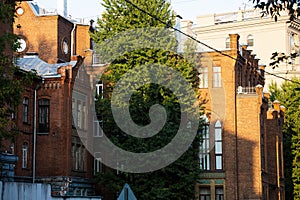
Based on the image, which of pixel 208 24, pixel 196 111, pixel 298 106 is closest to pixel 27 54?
pixel 196 111

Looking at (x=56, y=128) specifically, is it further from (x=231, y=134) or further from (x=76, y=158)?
(x=231, y=134)

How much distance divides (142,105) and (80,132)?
21.8 ft

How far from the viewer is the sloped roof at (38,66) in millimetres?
42781

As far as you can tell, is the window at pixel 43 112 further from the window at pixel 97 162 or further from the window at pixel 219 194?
the window at pixel 219 194

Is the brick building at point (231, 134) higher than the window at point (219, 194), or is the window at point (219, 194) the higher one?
the brick building at point (231, 134)

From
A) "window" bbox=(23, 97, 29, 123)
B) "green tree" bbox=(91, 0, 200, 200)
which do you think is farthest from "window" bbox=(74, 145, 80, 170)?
"window" bbox=(23, 97, 29, 123)

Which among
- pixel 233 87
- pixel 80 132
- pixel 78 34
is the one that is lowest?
pixel 80 132

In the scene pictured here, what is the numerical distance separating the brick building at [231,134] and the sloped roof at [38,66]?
960 centimetres

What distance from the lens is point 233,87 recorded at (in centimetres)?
4497

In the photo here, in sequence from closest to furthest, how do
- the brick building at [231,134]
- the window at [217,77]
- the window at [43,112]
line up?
1. the window at [43,112]
2. the brick building at [231,134]
3. the window at [217,77]

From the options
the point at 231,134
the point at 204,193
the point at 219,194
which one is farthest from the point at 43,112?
the point at 219,194

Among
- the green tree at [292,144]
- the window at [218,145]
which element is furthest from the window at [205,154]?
the green tree at [292,144]

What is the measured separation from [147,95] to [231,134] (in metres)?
7.50

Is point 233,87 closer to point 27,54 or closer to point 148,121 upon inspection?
point 148,121
